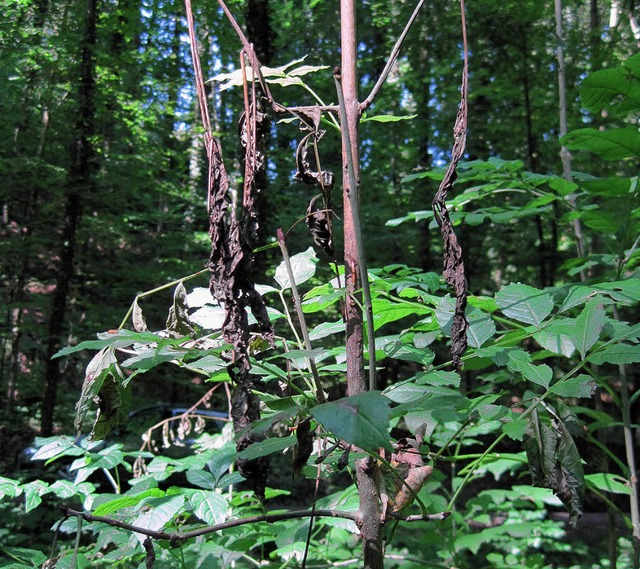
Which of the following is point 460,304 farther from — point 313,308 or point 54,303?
point 54,303

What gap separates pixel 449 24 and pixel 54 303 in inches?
294

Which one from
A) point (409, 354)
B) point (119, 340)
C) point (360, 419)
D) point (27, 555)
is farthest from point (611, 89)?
point (27, 555)

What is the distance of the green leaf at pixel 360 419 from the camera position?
0.60 metres

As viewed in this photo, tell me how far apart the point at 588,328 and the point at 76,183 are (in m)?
8.16

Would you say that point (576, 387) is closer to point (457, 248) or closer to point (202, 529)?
point (457, 248)

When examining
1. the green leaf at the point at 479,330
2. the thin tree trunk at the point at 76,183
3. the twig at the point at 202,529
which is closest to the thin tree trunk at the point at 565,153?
the green leaf at the point at 479,330

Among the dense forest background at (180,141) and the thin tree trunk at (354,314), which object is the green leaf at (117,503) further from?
the dense forest background at (180,141)

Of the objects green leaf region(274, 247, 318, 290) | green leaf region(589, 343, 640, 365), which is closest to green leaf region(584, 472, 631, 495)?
green leaf region(589, 343, 640, 365)

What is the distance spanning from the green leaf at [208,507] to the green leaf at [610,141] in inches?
49.7

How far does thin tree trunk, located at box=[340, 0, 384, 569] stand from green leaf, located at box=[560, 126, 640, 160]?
653 millimetres

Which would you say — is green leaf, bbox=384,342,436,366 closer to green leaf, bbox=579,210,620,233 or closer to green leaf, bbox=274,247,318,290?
green leaf, bbox=274,247,318,290

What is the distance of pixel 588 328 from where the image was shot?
94 cm

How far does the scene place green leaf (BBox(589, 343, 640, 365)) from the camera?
904mm

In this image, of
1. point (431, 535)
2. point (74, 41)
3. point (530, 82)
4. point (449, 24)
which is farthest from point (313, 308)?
point (449, 24)
